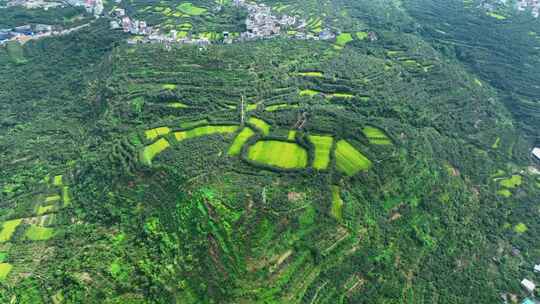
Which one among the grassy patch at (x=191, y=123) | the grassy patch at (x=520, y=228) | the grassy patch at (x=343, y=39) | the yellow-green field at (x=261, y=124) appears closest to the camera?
the yellow-green field at (x=261, y=124)

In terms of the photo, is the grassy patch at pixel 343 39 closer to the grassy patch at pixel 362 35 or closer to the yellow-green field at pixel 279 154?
the grassy patch at pixel 362 35

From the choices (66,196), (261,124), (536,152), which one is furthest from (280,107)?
(536,152)

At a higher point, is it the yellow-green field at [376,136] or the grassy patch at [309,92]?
the grassy patch at [309,92]

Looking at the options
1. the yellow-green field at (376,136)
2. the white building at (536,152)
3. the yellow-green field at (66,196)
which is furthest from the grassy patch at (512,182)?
the yellow-green field at (66,196)

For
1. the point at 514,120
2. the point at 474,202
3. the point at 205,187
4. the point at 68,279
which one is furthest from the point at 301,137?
the point at 514,120

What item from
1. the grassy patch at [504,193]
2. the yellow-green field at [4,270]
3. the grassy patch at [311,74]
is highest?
the grassy patch at [311,74]

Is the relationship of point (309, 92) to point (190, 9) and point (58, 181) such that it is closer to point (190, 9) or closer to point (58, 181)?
→ point (58, 181)

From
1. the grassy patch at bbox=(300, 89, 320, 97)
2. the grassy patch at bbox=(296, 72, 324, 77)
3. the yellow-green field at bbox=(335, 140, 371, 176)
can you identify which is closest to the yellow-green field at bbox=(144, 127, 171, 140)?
the grassy patch at bbox=(300, 89, 320, 97)

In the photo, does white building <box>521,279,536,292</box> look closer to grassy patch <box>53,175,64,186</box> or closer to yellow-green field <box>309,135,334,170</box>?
yellow-green field <box>309,135,334,170</box>
